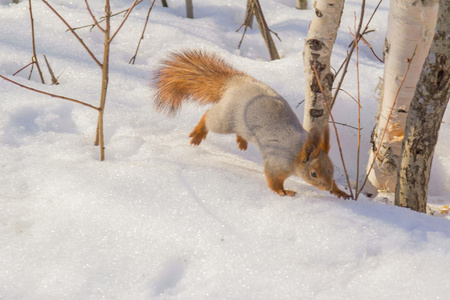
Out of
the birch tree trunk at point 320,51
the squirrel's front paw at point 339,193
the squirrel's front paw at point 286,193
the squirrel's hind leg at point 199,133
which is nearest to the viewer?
the squirrel's front paw at point 286,193

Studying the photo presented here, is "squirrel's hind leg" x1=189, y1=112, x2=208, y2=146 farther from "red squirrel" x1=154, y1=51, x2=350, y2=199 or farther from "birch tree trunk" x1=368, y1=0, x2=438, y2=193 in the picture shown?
"birch tree trunk" x1=368, y1=0, x2=438, y2=193

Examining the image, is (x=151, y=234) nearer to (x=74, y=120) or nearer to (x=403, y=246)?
(x=403, y=246)

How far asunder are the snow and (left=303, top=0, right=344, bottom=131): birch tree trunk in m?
0.41

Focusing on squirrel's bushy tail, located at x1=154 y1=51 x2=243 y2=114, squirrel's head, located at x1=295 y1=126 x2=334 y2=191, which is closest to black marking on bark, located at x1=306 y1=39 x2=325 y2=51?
squirrel's bushy tail, located at x1=154 y1=51 x2=243 y2=114

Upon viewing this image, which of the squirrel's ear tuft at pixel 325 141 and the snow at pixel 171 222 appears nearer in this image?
the snow at pixel 171 222

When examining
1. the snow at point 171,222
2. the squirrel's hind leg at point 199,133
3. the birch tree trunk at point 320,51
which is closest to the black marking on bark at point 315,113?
the birch tree trunk at point 320,51

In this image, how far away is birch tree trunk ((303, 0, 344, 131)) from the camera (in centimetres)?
247

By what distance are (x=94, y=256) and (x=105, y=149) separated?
3.01 feet

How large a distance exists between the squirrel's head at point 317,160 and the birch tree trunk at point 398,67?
34 cm

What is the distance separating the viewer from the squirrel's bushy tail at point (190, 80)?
2.71 meters

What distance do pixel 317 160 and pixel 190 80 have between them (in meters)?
0.91

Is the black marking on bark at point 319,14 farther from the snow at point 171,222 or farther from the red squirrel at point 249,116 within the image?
the snow at point 171,222

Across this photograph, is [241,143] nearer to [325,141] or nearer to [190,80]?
[190,80]

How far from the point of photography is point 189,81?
8.94ft
